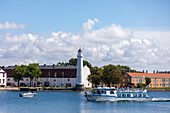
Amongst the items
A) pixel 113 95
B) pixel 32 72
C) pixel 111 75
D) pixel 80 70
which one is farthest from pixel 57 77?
pixel 113 95

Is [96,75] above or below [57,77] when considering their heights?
above

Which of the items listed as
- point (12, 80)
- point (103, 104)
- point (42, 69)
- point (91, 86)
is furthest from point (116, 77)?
point (103, 104)

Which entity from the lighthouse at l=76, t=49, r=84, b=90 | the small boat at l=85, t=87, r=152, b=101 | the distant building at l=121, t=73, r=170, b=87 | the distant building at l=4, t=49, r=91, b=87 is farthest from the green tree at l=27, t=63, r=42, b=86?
the small boat at l=85, t=87, r=152, b=101

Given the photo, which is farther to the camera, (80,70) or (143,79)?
(143,79)

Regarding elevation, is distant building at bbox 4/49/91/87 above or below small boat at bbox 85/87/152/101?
above

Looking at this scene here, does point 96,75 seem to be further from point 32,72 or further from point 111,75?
point 32,72

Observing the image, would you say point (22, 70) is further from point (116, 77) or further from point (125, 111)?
point (125, 111)

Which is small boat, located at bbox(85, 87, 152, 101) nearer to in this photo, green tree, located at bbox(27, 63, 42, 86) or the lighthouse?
the lighthouse

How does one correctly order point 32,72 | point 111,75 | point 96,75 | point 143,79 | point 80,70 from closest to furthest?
point 80,70 < point 111,75 < point 96,75 < point 32,72 < point 143,79

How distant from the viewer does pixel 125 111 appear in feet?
239

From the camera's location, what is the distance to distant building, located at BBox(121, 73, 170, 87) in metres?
178

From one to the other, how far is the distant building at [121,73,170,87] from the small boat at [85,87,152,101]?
74480mm

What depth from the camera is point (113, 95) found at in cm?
8944

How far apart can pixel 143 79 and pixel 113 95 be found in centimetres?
9438
